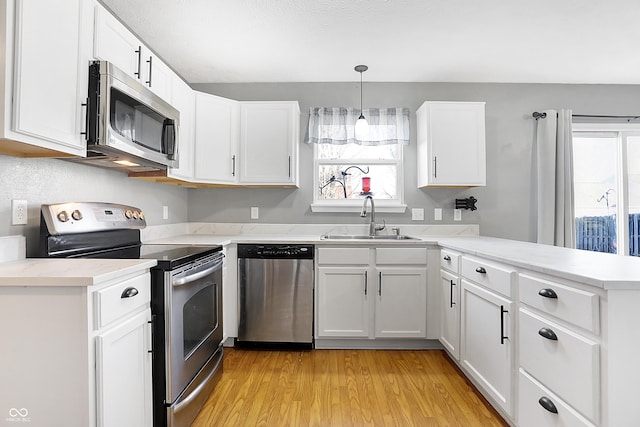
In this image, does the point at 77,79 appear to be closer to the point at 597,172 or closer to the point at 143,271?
the point at 143,271

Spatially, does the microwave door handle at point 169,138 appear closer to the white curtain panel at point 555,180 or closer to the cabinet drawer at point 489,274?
the cabinet drawer at point 489,274

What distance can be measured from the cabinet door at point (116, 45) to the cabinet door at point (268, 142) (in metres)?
1.10

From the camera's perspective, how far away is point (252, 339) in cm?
260

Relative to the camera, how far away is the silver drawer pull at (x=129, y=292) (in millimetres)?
1244

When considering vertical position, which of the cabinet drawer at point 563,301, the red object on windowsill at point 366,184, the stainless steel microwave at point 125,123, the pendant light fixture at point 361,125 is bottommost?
the cabinet drawer at point 563,301

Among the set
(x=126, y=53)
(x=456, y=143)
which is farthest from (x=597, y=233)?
(x=126, y=53)

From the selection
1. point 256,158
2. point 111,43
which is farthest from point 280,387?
point 111,43

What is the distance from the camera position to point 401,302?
2.61m

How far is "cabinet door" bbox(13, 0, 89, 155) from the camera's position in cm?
117

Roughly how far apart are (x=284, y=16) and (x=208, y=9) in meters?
0.48

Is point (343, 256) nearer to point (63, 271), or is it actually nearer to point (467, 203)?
point (467, 203)

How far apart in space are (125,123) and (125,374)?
45.0 inches

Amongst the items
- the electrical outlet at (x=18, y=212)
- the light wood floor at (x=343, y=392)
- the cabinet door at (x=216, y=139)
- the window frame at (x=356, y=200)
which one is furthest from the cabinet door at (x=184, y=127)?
the light wood floor at (x=343, y=392)

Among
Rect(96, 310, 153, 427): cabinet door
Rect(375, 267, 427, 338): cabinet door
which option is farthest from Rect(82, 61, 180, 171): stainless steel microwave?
Rect(375, 267, 427, 338): cabinet door
